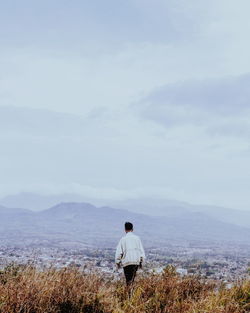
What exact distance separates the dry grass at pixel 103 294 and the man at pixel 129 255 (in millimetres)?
799

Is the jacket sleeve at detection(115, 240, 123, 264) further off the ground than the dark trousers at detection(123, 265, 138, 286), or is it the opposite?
the jacket sleeve at detection(115, 240, 123, 264)

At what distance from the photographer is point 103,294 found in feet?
28.0

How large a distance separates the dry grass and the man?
0.80 m

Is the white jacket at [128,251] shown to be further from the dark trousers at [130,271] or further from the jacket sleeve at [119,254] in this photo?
the dark trousers at [130,271]

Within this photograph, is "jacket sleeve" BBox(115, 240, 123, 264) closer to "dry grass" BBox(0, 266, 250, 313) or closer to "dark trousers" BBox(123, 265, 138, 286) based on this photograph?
"dark trousers" BBox(123, 265, 138, 286)

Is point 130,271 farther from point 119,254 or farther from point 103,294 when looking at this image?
point 103,294

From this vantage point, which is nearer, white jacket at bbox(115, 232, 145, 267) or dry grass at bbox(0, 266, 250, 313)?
dry grass at bbox(0, 266, 250, 313)

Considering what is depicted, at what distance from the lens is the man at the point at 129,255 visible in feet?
36.6

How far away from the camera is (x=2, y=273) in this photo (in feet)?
30.1

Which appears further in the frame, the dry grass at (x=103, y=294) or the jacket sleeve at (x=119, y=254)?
the jacket sleeve at (x=119, y=254)

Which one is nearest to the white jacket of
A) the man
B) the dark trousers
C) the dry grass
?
the man

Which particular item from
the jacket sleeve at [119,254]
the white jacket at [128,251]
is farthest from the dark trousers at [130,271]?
the jacket sleeve at [119,254]

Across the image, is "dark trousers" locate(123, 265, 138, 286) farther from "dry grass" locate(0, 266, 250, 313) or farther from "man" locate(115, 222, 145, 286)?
"dry grass" locate(0, 266, 250, 313)

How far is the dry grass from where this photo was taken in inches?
299
